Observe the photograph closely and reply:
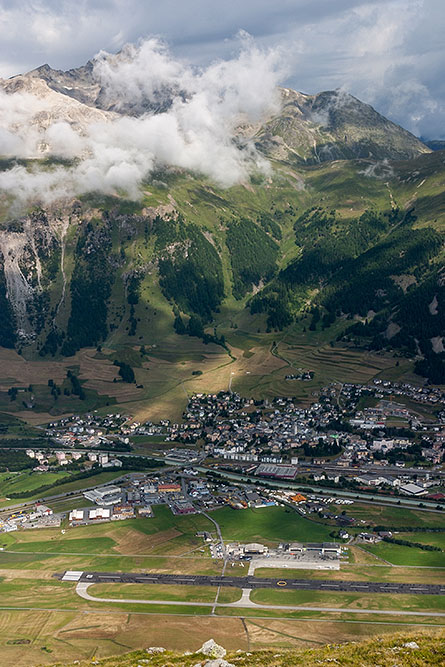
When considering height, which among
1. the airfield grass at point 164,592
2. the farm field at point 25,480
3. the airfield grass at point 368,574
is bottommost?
the airfield grass at point 368,574

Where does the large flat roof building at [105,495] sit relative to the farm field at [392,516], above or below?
above

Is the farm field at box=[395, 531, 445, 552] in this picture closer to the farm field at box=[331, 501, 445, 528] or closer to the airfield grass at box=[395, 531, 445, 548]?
the airfield grass at box=[395, 531, 445, 548]

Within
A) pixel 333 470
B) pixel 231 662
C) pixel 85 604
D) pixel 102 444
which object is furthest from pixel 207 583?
pixel 102 444

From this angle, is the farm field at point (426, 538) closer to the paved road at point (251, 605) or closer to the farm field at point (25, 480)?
the paved road at point (251, 605)

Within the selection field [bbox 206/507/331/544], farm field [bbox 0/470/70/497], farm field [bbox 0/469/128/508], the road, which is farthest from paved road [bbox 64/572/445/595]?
farm field [bbox 0/470/70/497]

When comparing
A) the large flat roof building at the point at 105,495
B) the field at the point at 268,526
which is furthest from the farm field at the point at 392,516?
the large flat roof building at the point at 105,495
